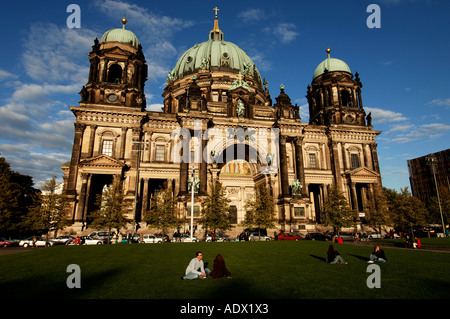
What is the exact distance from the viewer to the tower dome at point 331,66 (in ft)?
175

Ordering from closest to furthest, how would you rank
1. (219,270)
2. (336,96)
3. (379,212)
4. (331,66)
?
(219,270) < (379,212) < (336,96) < (331,66)

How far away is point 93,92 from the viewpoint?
41.7 m

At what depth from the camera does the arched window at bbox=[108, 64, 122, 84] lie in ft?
149

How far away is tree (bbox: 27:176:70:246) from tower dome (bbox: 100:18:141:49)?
84.4ft

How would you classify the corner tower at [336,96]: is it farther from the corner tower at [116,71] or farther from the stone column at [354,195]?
the corner tower at [116,71]

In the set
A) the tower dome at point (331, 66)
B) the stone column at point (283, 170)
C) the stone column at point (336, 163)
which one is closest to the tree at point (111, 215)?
the stone column at point (283, 170)

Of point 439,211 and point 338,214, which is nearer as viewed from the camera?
point 338,214

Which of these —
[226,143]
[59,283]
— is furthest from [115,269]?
[226,143]

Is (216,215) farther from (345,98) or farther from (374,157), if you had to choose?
(345,98)

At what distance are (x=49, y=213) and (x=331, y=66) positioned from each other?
52.1m

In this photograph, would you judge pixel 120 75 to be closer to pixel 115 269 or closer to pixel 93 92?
pixel 93 92

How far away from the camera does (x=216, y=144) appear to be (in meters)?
43.3

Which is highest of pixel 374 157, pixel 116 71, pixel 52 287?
pixel 116 71

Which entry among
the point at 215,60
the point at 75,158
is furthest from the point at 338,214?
the point at 215,60
